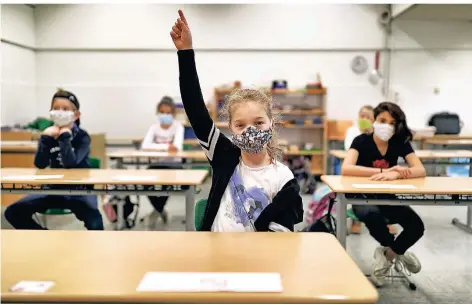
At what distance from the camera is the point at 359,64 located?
783 cm

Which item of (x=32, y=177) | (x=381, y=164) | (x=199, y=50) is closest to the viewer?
(x=32, y=177)

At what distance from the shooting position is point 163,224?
14.4 ft

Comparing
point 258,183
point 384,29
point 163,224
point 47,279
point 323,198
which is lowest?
point 163,224

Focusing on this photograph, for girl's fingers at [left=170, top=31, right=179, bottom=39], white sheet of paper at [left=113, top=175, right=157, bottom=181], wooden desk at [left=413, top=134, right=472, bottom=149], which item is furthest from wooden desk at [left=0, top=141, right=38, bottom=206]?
wooden desk at [left=413, top=134, right=472, bottom=149]

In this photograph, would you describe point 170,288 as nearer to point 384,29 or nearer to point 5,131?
point 5,131

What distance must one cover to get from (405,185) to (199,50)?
600 cm

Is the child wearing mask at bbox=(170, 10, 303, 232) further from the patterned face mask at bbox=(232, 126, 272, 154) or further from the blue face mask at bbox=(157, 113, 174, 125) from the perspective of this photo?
the blue face mask at bbox=(157, 113, 174, 125)

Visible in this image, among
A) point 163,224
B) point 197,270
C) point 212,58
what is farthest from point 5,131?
point 197,270

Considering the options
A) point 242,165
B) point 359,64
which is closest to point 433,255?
point 242,165

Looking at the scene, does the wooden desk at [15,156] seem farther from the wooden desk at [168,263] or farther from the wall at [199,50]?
the wooden desk at [168,263]

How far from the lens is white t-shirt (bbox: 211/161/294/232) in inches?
62.7

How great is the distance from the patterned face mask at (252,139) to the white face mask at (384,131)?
1.49 meters

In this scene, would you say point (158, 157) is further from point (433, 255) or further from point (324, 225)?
point (433, 255)

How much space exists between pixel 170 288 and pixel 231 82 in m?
7.10
